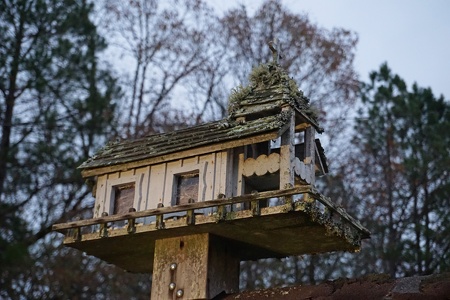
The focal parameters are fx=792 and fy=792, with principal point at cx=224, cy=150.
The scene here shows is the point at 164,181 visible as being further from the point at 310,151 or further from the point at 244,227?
the point at 310,151

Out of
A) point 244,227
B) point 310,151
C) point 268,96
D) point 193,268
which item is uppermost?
point 268,96

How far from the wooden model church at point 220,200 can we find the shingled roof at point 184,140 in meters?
0.02

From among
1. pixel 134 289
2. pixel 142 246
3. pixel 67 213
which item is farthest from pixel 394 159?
pixel 142 246

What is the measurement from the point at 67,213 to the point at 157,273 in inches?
298

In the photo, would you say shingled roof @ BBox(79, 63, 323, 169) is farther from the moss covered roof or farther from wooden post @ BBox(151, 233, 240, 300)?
wooden post @ BBox(151, 233, 240, 300)

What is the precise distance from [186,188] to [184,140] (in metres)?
0.59

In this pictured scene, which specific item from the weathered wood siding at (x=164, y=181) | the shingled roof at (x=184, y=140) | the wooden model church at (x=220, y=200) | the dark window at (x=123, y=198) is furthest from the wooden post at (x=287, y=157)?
the dark window at (x=123, y=198)

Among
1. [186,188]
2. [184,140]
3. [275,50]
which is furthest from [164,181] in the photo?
[275,50]

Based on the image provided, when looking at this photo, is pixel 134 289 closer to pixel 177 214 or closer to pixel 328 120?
pixel 328 120

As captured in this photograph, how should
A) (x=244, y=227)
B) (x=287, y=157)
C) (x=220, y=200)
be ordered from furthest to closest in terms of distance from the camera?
(x=287, y=157)
(x=244, y=227)
(x=220, y=200)

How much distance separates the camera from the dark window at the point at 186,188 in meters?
9.06

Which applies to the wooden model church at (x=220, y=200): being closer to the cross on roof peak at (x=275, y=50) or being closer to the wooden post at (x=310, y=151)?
the wooden post at (x=310, y=151)

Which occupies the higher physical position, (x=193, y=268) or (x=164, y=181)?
(x=164, y=181)

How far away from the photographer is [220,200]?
8.24 m
